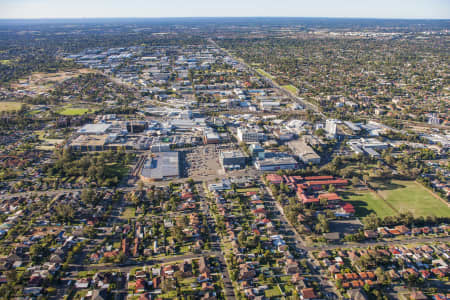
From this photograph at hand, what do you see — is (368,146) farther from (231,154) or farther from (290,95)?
(290,95)

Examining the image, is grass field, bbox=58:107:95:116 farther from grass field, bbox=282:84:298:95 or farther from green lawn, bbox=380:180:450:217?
green lawn, bbox=380:180:450:217

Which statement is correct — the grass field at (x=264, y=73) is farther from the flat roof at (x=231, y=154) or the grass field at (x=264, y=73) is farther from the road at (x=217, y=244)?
the road at (x=217, y=244)

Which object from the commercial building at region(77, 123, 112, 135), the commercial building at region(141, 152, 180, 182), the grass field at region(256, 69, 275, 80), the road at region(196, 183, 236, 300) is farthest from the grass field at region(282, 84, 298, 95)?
the road at region(196, 183, 236, 300)

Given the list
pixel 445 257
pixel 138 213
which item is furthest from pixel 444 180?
pixel 138 213

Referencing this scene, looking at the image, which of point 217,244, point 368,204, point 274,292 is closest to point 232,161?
point 217,244

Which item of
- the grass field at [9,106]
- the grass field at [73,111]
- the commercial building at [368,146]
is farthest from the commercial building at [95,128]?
the commercial building at [368,146]

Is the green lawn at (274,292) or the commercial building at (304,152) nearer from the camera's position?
the green lawn at (274,292)
